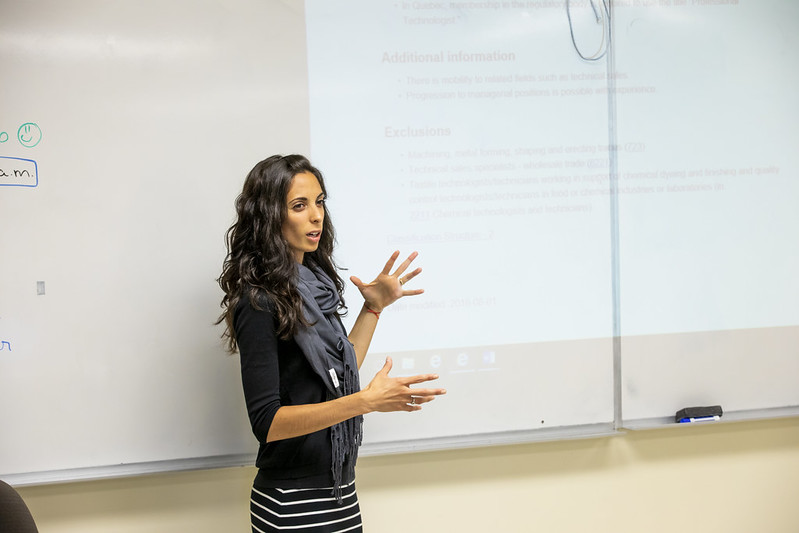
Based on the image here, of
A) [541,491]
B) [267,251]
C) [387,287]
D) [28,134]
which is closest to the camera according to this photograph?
[267,251]

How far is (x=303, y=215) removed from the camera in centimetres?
171

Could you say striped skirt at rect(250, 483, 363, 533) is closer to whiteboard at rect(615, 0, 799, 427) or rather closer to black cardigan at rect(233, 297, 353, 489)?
black cardigan at rect(233, 297, 353, 489)

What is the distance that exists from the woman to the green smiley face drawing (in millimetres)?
772

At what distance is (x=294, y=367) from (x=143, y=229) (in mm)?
772

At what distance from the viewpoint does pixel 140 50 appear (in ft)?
6.75

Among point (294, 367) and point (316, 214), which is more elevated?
point (316, 214)

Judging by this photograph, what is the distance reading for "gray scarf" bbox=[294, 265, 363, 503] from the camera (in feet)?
5.36

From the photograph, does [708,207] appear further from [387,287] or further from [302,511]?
[302,511]

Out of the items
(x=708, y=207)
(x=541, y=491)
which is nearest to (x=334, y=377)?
(x=541, y=491)

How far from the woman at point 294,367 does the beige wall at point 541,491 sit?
1.80ft

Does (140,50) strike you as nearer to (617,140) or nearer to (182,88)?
(182,88)

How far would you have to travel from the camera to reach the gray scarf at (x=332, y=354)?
5.36ft

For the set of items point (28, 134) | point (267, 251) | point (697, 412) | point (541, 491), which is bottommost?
point (541, 491)

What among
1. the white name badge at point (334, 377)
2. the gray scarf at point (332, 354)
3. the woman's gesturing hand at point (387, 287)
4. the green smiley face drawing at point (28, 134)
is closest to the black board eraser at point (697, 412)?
the woman's gesturing hand at point (387, 287)
